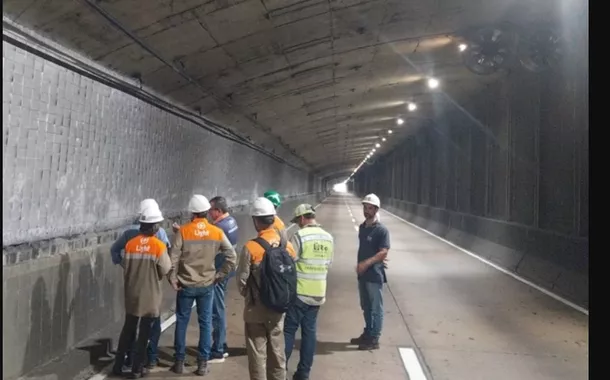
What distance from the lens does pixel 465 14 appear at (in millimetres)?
10047

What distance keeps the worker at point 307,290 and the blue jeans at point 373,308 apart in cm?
170

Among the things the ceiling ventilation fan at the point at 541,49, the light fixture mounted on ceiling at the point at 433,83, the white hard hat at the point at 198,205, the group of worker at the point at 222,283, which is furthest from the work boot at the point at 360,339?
the light fixture mounted on ceiling at the point at 433,83

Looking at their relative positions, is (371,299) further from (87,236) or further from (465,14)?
(465,14)

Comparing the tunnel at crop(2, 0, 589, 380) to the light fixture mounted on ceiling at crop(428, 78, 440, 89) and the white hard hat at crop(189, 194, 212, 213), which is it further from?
the white hard hat at crop(189, 194, 212, 213)

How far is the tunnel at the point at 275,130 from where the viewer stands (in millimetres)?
5698

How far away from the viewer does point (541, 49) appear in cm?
1151

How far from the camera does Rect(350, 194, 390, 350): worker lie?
747 centimetres

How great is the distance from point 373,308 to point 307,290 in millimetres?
1891

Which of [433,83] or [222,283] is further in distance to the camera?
[433,83]

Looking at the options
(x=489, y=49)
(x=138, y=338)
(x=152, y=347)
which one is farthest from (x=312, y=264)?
(x=489, y=49)

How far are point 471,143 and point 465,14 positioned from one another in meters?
12.9

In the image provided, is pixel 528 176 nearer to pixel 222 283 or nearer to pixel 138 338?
pixel 222 283

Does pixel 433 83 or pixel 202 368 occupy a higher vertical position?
pixel 433 83

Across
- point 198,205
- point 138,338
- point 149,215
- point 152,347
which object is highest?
point 198,205
